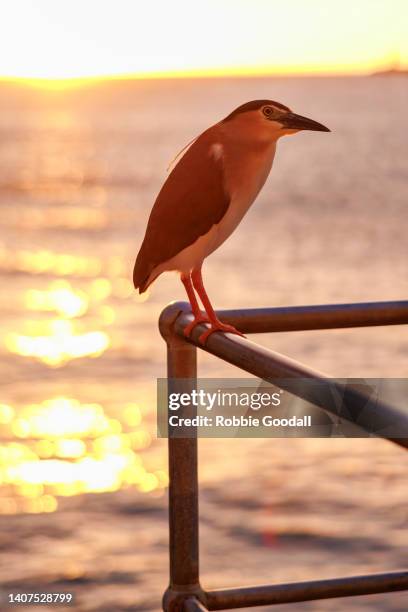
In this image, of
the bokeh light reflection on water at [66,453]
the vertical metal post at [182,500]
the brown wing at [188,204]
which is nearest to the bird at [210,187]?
the brown wing at [188,204]

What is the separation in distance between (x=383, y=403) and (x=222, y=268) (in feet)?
78.6

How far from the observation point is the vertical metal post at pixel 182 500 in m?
2.35

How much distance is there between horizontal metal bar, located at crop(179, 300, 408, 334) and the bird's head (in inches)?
43.0

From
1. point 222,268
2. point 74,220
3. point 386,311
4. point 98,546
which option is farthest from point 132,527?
point 74,220

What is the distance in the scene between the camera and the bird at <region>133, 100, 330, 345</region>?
3.53 meters

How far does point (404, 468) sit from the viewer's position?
38.1ft

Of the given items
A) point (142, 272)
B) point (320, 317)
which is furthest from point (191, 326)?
point (142, 272)

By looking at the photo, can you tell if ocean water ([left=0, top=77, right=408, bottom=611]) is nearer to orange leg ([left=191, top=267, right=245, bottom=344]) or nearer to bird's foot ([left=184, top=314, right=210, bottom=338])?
orange leg ([left=191, top=267, right=245, bottom=344])

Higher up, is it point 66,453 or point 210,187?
point 210,187

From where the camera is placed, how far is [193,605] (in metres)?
2.30

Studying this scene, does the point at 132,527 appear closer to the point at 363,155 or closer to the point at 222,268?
the point at 222,268

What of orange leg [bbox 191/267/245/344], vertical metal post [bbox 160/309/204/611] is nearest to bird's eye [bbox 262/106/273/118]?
orange leg [bbox 191/267/245/344]

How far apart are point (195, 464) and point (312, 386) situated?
539 mm

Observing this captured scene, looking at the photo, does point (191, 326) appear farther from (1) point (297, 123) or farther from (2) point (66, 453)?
(2) point (66, 453)
